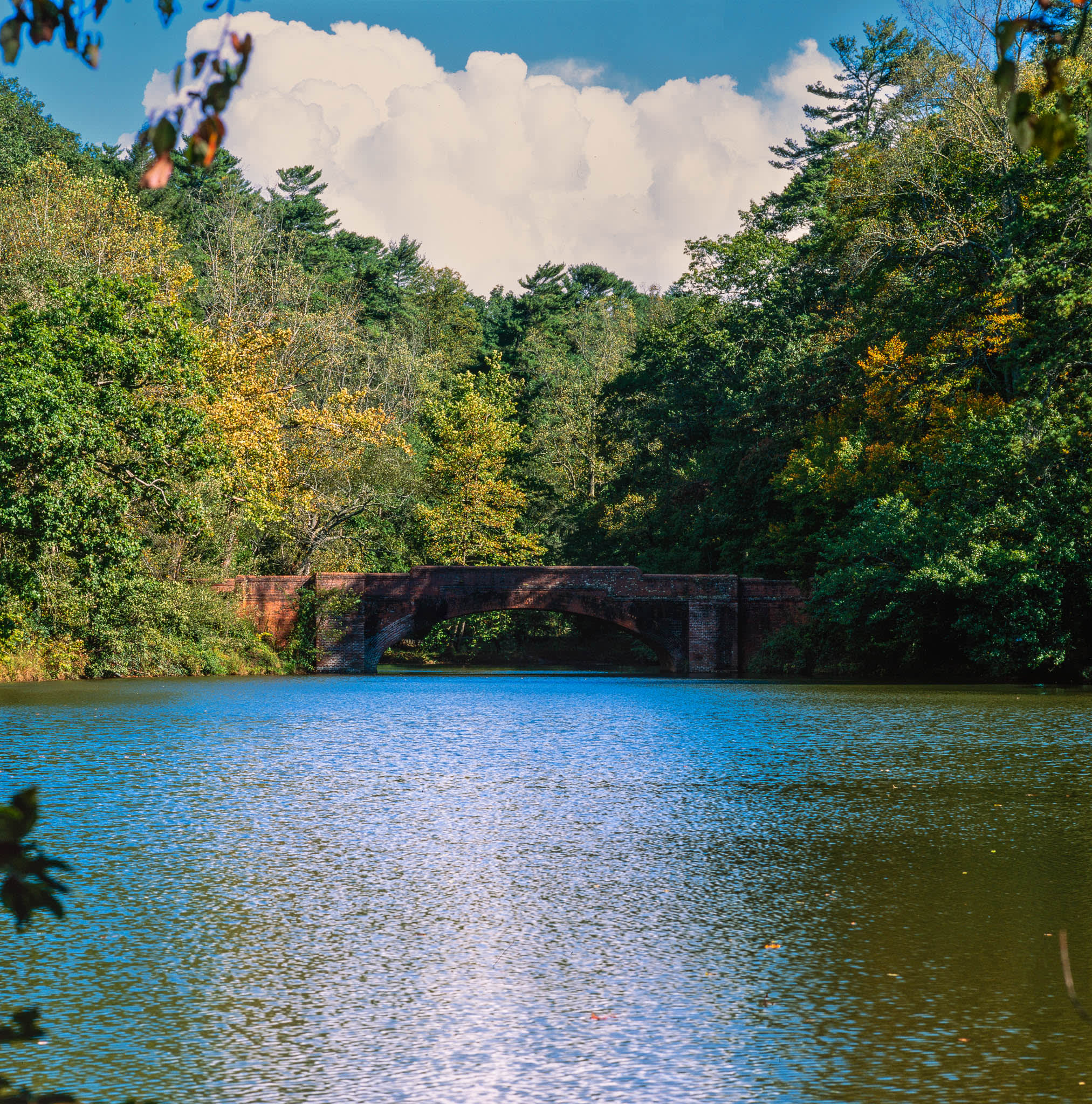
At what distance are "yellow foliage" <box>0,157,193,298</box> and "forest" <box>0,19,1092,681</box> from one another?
143 mm

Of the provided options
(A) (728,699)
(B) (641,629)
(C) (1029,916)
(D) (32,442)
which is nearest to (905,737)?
(A) (728,699)

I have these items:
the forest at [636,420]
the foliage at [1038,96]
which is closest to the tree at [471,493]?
the forest at [636,420]

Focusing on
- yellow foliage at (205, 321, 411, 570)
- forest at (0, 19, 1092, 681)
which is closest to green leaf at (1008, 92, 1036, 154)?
forest at (0, 19, 1092, 681)

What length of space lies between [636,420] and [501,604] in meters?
10.2

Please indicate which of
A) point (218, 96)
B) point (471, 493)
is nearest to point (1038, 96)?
point (218, 96)

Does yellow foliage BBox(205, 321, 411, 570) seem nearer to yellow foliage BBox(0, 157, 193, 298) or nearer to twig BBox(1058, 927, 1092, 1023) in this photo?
yellow foliage BBox(0, 157, 193, 298)

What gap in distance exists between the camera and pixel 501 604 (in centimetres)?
3984

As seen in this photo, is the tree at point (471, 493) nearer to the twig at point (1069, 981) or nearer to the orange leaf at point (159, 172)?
the twig at point (1069, 981)

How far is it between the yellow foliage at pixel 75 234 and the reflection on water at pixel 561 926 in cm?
1766

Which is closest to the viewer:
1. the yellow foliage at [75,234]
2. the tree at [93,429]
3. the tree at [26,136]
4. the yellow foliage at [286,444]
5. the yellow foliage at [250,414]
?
the tree at [93,429]

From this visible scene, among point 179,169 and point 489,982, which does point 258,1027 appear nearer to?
point 489,982

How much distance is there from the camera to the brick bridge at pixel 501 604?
39.0 metres

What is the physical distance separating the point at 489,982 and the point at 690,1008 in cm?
91

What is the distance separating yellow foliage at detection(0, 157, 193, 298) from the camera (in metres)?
29.4
